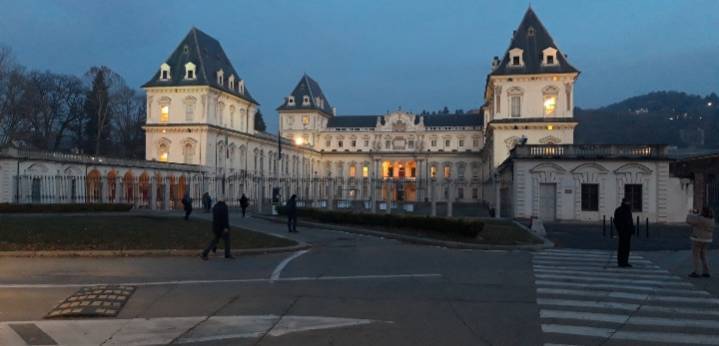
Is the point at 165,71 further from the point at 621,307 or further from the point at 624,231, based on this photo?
the point at 621,307

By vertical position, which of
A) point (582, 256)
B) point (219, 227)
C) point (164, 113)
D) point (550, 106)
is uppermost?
point (550, 106)

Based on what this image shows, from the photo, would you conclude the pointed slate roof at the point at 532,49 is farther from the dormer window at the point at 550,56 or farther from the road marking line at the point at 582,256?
the road marking line at the point at 582,256

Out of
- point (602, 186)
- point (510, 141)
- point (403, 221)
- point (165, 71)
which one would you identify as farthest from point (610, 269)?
point (165, 71)

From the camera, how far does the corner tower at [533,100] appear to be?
68.9 m

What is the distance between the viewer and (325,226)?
29.8 m

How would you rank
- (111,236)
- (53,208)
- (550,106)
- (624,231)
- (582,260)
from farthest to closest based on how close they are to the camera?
(550,106) < (53,208) < (111,236) < (582,260) < (624,231)

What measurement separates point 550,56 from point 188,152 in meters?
44.4

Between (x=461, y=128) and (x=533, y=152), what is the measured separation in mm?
78535

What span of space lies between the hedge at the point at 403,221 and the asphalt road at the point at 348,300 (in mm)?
4434

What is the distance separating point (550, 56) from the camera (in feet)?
228

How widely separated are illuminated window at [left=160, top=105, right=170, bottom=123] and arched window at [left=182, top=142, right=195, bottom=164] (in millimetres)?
4579

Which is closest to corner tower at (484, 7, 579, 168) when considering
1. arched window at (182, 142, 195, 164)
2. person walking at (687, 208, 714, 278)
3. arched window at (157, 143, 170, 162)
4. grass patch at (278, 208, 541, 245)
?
arched window at (182, 142, 195, 164)

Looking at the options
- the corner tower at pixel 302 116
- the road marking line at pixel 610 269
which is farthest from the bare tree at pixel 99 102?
the road marking line at pixel 610 269

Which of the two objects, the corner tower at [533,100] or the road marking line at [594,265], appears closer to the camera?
the road marking line at [594,265]
